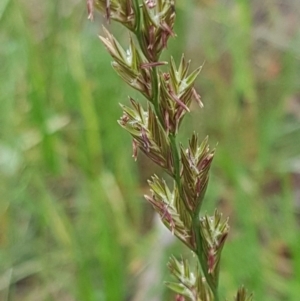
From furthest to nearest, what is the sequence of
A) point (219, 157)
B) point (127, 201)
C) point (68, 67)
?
1. point (127, 201)
2. point (68, 67)
3. point (219, 157)

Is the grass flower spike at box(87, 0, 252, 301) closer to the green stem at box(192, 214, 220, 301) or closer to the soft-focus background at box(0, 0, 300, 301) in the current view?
the green stem at box(192, 214, 220, 301)

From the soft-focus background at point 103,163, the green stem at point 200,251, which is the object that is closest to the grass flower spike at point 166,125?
the green stem at point 200,251

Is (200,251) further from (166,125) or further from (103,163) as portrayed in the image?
(103,163)

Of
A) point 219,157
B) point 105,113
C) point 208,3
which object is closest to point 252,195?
point 219,157

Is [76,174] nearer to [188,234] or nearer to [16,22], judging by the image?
[16,22]

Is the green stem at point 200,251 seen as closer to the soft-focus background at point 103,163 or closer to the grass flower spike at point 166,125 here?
the grass flower spike at point 166,125

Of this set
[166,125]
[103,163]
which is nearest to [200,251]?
[166,125]

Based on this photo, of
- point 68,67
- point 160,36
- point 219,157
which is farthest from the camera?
point 68,67

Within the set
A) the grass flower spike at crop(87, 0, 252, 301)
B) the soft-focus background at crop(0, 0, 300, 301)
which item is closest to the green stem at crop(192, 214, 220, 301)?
the grass flower spike at crop(87, 0, 252, 301)
